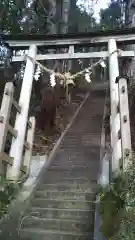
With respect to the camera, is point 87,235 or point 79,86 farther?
point 79,86

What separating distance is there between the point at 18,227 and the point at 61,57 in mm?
4552

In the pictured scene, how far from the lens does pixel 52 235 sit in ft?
16.8

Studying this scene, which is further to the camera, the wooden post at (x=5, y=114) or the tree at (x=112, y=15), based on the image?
the tree at (x=112, y=15)

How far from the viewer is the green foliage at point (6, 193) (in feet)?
17.9

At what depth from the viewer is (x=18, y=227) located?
5.28m

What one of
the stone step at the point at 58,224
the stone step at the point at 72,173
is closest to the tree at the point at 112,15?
the stone step at the point at 72,173

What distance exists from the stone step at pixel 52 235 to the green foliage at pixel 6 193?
0.53 metres

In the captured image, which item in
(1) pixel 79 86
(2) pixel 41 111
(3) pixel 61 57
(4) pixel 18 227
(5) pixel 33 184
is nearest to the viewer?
(4) pixel 18 227

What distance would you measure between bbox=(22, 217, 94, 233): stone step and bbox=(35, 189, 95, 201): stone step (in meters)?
0.70

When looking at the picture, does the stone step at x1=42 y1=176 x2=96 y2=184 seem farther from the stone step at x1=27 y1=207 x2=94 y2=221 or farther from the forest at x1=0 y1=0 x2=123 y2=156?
the forest at x1=0 y1=0 x2=123 y2=156

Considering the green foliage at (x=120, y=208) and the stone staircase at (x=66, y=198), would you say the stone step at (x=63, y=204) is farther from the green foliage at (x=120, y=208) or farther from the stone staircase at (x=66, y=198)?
the green foliage at (x=120, y=208)

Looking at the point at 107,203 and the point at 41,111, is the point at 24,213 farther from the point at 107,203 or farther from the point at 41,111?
Result: the point at 41,111

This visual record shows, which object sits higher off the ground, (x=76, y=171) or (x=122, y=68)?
(x=122, y=68)

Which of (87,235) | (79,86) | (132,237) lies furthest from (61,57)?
(79,86)
